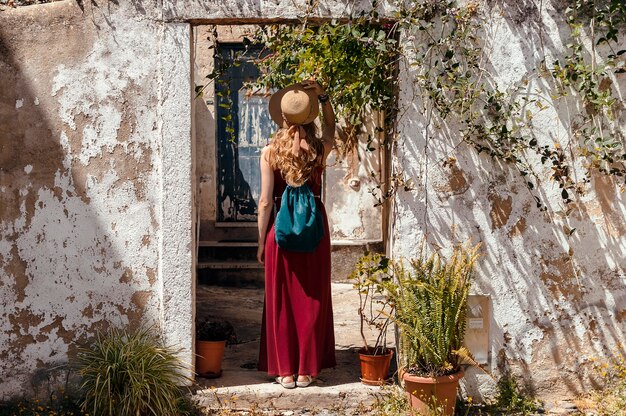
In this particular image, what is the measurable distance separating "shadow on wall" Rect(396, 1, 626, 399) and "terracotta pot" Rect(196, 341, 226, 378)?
4.77ft

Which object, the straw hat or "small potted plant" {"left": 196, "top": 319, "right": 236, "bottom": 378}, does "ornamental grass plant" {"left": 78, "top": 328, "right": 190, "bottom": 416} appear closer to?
"small potted plant" {"left": 196, "top": 319, "right": 236, "bottom": 378}

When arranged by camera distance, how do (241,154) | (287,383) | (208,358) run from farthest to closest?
(241,154) → (208,358) → (287,383)

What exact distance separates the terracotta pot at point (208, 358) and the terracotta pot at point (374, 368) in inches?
38.7

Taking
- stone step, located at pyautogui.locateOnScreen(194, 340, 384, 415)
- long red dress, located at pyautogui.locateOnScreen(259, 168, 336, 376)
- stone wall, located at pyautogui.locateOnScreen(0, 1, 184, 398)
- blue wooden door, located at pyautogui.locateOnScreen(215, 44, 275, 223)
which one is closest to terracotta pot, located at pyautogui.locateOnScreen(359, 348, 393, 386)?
stone step, located at pyautogui.locateOnScreen(194, 340, 384, 415)

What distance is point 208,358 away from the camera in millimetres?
6215

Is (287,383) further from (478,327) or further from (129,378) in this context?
(478,327)

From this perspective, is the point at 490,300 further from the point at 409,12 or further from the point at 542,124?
the point at 409,12

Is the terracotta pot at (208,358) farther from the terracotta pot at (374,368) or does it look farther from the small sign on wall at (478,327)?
the small sign on wall at (478,327)

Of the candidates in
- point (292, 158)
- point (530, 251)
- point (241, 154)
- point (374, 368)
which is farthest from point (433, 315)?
point (241, 154)

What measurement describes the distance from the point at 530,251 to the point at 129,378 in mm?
2698

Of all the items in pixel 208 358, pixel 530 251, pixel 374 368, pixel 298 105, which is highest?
pixel 298 105

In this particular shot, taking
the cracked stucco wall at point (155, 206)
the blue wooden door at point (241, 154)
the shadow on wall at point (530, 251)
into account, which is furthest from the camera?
the blue wooden door at point (241, 154)

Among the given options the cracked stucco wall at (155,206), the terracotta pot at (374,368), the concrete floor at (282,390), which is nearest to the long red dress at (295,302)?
the concrete floor at (282,390)

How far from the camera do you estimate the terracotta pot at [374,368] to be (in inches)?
241
